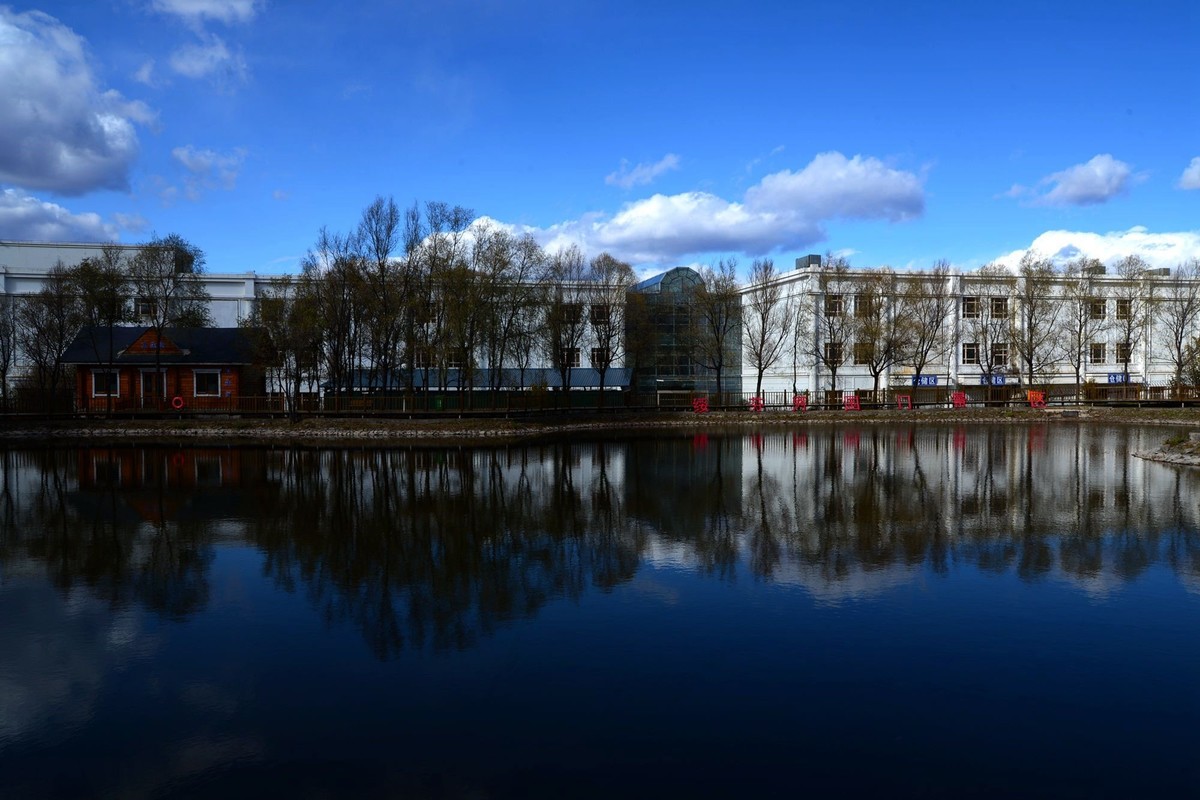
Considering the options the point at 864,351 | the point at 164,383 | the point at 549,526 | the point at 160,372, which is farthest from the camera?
the point at 864,351

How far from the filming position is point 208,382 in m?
58.0

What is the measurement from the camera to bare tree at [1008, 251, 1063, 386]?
7044cm

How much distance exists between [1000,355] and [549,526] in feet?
213

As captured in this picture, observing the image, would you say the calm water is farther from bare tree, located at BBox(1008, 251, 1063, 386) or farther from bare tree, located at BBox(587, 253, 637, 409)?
bare tree, located at BBox(1008, 251, 1063, 386)

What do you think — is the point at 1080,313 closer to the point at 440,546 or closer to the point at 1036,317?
the point at 1036,317

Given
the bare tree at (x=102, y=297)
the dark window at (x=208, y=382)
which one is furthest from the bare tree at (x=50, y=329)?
the dark window at (x=208, y=382)

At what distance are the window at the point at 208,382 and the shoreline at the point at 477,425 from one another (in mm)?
6648

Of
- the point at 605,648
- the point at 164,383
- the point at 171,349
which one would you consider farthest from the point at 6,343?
the point at 605,648

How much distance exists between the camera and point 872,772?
7.23 meters

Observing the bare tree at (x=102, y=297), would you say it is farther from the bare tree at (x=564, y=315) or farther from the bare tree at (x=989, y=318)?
the bare tree at (x=989, y=318)

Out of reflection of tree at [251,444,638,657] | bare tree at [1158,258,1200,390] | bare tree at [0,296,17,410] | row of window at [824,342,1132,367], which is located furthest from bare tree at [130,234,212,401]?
bare tree at [1158,258,1200,390]

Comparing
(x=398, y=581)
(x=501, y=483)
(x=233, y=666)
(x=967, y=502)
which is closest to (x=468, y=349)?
(x=501, y=483)

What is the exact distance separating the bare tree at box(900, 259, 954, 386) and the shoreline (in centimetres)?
968

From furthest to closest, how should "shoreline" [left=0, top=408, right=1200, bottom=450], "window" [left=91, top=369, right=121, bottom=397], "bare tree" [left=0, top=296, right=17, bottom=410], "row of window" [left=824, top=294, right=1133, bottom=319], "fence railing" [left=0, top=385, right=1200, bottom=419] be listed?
"row of window" [left=824, top=294, right=1133, bottom=319] < "bare tree" [left=0, top=296, right=17, bottom=410] < "window" [left=91, top=369, right=121, bottom=397] < "fence railing" [left=0, top=385, right=1200, bottom=419] < "shoreline" [left=0, top=408, right=1200, bottom=450]
